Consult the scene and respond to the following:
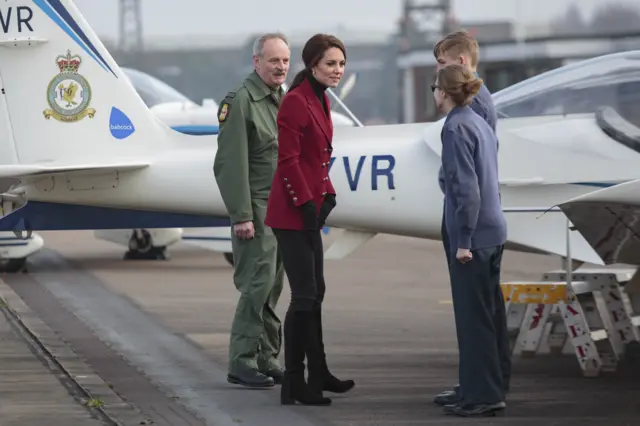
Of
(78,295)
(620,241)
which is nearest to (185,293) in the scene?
(78,295)

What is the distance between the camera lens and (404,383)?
6.99 metres

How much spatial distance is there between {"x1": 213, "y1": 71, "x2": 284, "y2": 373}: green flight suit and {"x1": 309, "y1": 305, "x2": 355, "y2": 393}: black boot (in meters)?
0.47

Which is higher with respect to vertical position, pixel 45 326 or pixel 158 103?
pixel 158 103

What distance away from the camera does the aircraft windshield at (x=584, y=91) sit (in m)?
7.39

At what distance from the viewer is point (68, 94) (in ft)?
27.1

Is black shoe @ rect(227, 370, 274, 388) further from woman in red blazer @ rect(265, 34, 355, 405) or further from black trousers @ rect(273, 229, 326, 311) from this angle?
black trousers @ rect(273, 229, 326, 311)

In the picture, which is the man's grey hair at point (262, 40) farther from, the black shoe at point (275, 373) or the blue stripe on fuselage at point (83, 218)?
the black shoe at point (275, 373)

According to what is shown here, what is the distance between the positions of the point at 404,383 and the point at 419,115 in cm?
4632

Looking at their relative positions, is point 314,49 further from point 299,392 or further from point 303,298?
point 299,392

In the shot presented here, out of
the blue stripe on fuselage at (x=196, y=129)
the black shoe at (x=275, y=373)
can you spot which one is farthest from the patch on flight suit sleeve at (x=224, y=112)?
the blue stripe on fuselage at (x=196, y=129)

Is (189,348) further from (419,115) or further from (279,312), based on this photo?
(419,115)

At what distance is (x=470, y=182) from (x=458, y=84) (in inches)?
16.8

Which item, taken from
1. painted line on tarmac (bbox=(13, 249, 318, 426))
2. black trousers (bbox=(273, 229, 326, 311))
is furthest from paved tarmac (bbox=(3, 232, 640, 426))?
black trousers (bbox=(273, 229, 326, 311))

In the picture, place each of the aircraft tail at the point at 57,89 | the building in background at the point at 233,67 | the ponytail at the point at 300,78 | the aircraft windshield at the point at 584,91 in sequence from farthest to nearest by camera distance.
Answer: the building in background at the point at 233,67
the aircraft tail at the point at 57,89
the aircraft windshield at the point at 584,91
the ponytail at the point at 300,78
